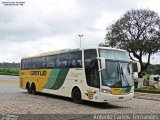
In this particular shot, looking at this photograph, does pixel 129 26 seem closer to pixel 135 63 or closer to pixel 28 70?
pixel 28 70

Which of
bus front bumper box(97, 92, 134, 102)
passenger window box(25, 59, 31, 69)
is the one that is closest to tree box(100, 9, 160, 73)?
passenger window box(25, 59, 31, 69)

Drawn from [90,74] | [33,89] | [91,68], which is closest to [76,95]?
[90,74]

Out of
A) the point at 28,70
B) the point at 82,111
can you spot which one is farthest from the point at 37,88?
the point at 82,111

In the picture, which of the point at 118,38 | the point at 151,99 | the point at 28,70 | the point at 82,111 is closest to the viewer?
the point at 82,111

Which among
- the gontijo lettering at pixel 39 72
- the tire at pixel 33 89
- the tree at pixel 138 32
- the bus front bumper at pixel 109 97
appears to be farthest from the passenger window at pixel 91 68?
the tree at pixel 138 32

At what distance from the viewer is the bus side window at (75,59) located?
1939 centimetres

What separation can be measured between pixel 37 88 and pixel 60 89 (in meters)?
4.02

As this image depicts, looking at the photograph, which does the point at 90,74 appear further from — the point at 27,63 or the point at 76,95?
the point at 27,63

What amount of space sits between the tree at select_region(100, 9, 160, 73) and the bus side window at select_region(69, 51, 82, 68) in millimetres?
22621

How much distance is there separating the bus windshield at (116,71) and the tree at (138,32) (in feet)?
79.5

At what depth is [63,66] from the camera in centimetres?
2136

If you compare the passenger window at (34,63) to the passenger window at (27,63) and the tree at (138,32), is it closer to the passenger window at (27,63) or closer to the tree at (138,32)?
the passenger window at (27,63)

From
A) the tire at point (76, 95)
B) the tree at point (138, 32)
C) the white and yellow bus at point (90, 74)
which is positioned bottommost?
the tire at point (76, 95)

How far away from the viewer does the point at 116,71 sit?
693 inches
